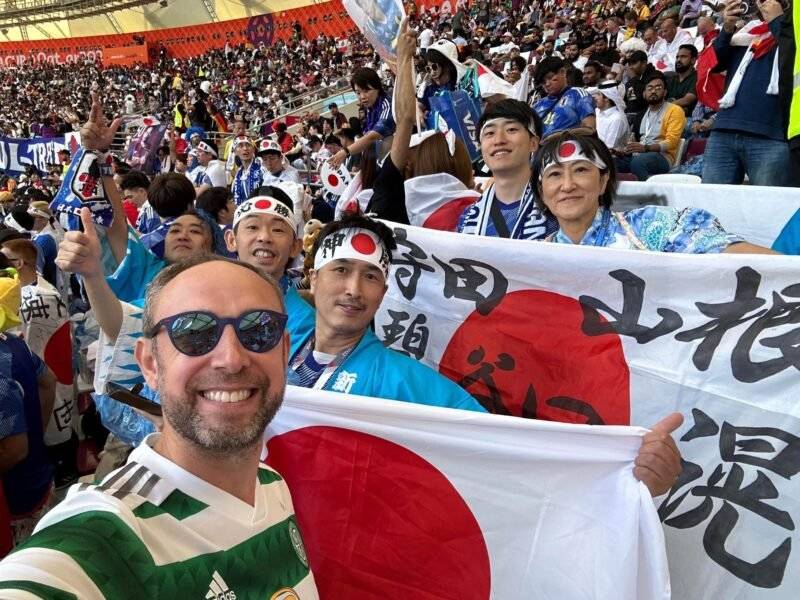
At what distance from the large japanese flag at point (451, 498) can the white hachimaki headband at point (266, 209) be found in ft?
3.60

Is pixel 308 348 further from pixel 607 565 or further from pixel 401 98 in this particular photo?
pixel 401 98

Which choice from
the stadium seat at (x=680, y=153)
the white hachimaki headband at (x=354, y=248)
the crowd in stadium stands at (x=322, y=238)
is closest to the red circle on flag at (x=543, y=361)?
the crowd in stadium stands at (x=322, y=238)

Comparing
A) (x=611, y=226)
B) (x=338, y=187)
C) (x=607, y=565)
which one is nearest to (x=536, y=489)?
(x=607, y=565)

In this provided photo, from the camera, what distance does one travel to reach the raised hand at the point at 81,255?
6.54 feet

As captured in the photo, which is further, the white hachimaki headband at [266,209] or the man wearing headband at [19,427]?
the white hachimaki headband at [266,209]

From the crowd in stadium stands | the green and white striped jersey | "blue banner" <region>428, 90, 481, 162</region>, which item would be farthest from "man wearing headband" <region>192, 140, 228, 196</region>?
the green and white striped jersey

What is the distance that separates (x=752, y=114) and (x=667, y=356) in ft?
7.63

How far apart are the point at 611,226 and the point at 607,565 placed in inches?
49.1

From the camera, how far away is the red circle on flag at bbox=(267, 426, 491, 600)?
1680 mm

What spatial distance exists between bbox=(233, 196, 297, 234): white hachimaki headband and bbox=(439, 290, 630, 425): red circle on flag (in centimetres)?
92

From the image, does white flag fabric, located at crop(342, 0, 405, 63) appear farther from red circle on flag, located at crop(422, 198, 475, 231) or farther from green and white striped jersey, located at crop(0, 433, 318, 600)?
green and white striped jersey, located at crop(0, 433, 318, 600)

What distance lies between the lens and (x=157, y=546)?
41.2 inches

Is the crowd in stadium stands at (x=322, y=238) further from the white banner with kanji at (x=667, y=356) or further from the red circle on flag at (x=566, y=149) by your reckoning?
the white banner with kanji at (x=667, y=356)

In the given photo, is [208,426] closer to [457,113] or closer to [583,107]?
[457,113]
